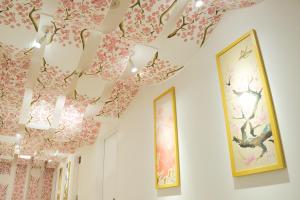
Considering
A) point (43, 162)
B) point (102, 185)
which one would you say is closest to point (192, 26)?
point (102, 185)

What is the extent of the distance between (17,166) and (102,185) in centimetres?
365

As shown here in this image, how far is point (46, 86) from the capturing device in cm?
295

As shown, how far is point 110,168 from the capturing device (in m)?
3.96

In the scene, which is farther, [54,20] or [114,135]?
[114,135]

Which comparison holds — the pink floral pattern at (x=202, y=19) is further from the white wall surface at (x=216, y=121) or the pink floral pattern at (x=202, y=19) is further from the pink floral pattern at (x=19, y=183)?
the pink floral pattern at (x=19, y=183)

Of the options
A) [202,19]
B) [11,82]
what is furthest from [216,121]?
[11,82]

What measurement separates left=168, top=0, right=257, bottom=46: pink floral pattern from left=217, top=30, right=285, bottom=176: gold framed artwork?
0.96ft

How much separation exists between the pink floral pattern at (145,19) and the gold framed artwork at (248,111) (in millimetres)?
566

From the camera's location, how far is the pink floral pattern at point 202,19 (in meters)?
1.93

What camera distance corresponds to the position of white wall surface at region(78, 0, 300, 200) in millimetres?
1479

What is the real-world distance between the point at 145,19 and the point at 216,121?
963 millimetres

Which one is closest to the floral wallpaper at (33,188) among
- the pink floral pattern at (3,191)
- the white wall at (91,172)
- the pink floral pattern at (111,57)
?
the pink floral pattern at (3,191)

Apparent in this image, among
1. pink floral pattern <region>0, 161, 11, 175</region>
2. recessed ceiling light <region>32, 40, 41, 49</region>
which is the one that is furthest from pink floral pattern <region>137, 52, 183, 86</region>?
pink floral pattern <region>0, 161, 11, 175</region>

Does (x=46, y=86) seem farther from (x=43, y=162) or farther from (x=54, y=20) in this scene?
(x=43, y=162)
